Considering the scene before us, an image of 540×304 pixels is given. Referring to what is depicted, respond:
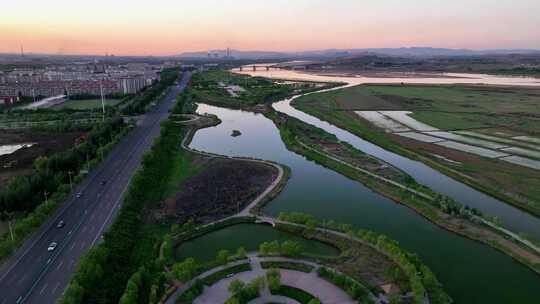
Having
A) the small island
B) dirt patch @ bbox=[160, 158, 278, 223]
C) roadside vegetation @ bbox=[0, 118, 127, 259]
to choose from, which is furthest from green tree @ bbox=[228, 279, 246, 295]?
the small island

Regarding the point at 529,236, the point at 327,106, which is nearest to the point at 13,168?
the point at 529,236

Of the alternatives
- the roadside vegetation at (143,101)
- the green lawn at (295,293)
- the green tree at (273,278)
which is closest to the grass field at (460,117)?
the green lawn at (295,293)

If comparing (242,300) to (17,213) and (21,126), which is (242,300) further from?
(21,126)

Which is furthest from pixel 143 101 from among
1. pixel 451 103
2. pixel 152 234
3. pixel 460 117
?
pixel 451 103

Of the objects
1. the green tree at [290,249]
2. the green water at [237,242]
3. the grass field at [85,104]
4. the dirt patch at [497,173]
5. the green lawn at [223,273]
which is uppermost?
the grass field at [85,104]

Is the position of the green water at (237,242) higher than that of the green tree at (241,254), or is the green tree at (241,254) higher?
the green tree at (241,254)

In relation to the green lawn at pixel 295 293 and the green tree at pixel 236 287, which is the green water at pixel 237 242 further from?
the green tree at pixel 236 287

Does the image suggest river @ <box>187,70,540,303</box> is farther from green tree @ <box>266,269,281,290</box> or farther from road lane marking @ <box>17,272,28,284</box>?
road lane marking @ <box>17,272,28,284</box>
